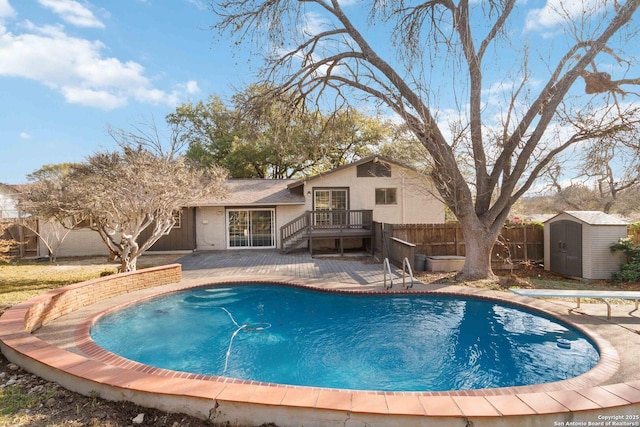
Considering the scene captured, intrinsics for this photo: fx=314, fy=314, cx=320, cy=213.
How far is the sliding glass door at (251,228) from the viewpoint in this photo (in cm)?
1677

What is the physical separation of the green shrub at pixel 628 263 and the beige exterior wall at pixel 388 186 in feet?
24.3

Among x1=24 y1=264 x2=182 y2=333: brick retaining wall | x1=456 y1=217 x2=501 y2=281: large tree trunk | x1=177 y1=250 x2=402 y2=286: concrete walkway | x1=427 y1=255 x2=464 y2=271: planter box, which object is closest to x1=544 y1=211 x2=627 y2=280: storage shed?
x1=456 y1=217 x2=501 y2=281: large tree trunk

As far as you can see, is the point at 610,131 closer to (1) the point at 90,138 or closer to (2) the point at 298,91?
(2) the point at 298,91

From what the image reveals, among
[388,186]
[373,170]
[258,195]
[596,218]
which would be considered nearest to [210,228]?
[258,195]

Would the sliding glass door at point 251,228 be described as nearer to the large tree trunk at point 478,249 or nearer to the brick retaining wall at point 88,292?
the brick retaining wall at point 88,292

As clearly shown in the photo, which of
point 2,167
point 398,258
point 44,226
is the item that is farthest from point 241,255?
point 2,167

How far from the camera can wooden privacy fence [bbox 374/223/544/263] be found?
1259 cm

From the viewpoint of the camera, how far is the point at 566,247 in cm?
1188

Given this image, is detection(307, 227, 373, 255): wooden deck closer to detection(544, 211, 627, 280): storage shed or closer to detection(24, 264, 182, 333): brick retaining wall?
detection(24, 264, 182, 333): brick retaining wall

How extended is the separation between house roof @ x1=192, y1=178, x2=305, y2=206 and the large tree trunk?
860cm

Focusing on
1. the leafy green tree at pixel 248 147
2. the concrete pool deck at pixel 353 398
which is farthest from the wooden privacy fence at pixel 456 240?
the leafy green tree at pixel 248 147

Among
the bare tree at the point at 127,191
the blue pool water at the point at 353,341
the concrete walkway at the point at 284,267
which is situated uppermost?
the bare tree at the point at 127,191

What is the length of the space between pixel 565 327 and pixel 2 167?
29.7 m

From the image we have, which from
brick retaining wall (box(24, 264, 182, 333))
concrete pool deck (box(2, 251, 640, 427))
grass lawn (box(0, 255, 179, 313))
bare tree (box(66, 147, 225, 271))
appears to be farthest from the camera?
bare tree (box(66, 147, 225, 271))
